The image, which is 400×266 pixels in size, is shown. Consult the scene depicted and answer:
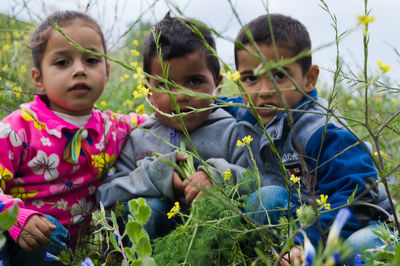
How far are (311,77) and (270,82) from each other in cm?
32

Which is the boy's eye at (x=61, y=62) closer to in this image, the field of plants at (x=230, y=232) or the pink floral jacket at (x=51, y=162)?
the pink floral jacket at (x=51, y=162)

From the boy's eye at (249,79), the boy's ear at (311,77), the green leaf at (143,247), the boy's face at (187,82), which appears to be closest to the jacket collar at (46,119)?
the boy's face at (187,82)

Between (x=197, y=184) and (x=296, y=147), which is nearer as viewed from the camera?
(x=296, y=147)

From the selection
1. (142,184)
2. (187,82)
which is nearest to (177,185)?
(142,184)

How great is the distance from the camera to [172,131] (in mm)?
2357

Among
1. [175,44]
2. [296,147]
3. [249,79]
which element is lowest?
[296,147]

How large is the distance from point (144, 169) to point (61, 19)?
90cm

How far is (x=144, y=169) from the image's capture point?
2082mm

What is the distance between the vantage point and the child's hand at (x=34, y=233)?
1675mm

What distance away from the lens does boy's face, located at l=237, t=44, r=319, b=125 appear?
195cm

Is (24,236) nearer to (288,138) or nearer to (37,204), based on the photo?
(37,204)

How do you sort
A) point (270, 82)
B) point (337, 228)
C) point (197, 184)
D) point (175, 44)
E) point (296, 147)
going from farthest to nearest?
point (175, 44) < point (270, 82) < point (197, 184) < point (296, 147) < point (337, 228)

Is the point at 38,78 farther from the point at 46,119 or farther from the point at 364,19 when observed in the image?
the point at 364,19

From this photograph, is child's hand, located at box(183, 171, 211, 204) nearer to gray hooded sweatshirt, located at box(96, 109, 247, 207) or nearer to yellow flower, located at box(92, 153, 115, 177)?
gray hooded sweatshirt, located at box(96, 109, 247, 207)
